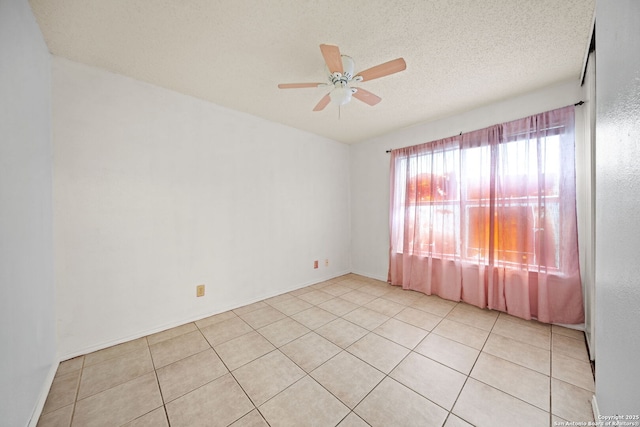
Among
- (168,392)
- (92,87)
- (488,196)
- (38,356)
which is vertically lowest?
(168,392)

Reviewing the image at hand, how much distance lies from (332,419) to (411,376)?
689 mm

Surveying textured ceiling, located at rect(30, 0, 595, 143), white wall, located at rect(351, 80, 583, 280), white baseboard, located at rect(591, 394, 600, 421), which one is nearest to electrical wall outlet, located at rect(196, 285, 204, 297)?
textured ceiling, located at rect(30, 0, 595, 143)

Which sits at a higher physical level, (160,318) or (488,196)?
(488,196)

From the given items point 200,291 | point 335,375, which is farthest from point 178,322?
point 335,375

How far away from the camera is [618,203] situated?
89cm

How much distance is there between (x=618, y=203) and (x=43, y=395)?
10.9ft

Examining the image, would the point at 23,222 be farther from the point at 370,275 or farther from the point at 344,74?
the point at 370,275

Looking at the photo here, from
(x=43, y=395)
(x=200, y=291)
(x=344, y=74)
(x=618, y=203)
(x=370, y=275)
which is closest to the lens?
(x=618, y=203)

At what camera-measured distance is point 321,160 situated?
386cm

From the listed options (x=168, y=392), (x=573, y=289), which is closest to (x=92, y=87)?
(x=168, y=392)

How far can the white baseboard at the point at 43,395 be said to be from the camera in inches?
49.2

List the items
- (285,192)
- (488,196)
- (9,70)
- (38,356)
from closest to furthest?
(9,70) → (38,356) → (488,196) → (285,192)

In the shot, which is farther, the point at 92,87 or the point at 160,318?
the point at 160,318

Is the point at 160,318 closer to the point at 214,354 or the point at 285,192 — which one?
the point at 214,354
